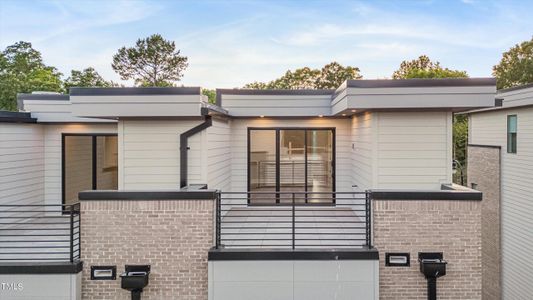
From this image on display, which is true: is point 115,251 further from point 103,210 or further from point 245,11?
point 245,11

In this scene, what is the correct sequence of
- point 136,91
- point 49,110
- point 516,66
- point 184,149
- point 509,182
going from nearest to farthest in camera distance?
point 136,91 < point 184,149 < point 49,110 < point 509,182 < point 516,66

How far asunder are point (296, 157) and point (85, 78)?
34070mm

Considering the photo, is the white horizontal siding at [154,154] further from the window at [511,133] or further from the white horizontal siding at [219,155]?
the window at [511,133]

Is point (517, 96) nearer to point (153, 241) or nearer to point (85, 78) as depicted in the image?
point (153, 241)

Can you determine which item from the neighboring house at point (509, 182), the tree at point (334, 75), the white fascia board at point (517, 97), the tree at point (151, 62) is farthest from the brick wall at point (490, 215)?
the tree at point (151, 62)

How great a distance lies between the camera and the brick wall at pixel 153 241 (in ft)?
20.6

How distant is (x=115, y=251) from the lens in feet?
20.7

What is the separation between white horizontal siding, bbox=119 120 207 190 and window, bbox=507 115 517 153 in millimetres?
8204

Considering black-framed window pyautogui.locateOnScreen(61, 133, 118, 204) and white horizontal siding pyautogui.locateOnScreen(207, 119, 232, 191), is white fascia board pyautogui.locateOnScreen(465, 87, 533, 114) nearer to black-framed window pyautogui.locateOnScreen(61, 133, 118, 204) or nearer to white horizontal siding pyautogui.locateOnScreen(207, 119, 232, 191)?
white horizontal siding pyautogui.locateOnScreen(207, 119, 232, 191)

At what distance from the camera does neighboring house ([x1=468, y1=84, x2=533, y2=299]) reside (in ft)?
31.1

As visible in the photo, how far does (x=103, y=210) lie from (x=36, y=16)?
19.8 metres

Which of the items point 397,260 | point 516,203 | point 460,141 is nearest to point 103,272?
point 397,260

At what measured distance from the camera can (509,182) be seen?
413 inches

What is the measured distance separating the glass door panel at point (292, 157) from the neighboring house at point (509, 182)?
505 centimetres
